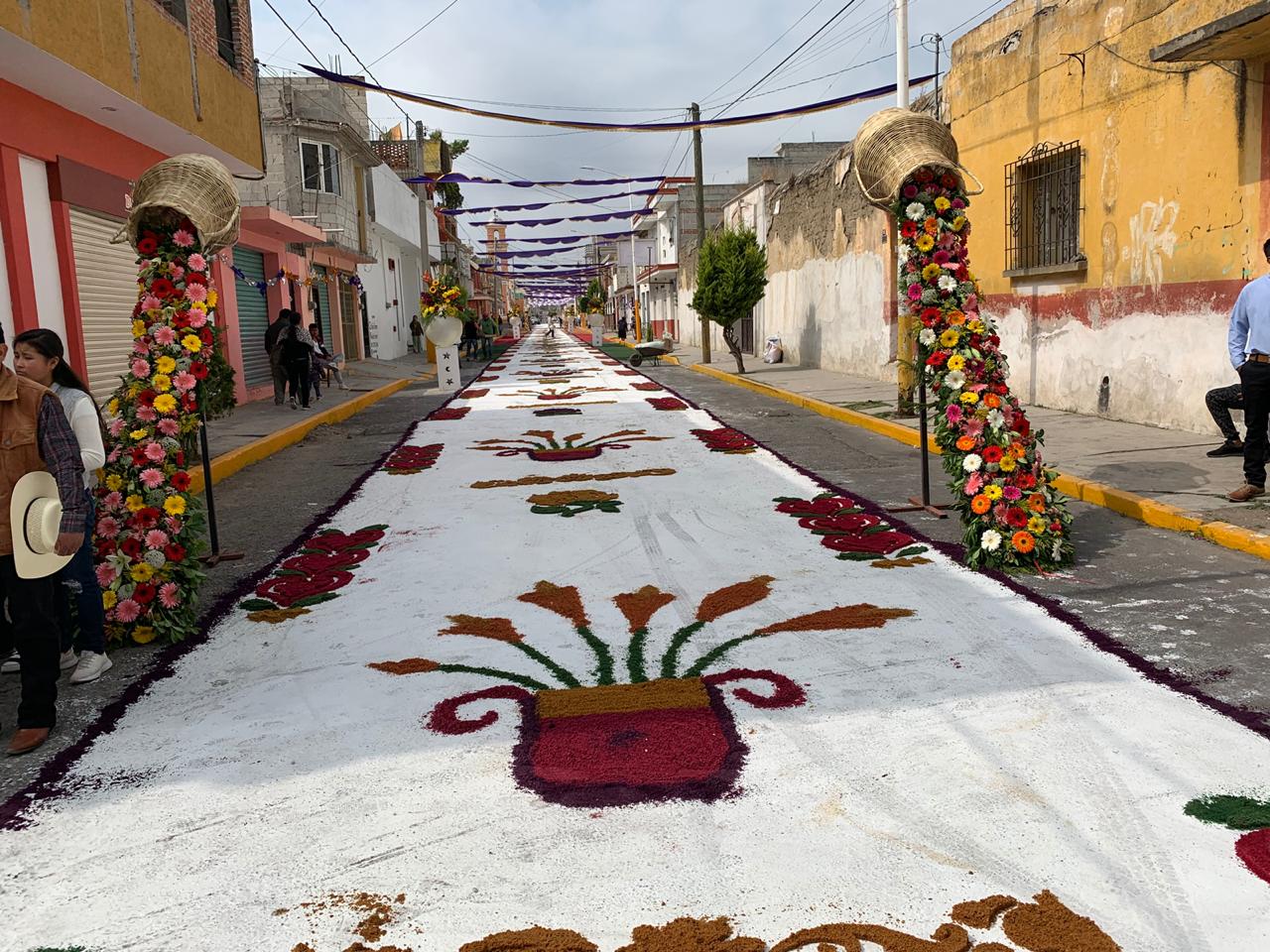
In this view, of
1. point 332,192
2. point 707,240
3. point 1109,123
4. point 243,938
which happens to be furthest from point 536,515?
point 332,192

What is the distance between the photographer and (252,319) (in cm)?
1928

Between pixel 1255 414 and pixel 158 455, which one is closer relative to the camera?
pixel 158 455

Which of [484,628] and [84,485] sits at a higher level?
[84,485]

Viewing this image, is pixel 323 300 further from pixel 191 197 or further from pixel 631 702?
pixel 631 702

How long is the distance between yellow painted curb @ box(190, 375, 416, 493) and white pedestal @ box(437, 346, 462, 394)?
2.15 meters

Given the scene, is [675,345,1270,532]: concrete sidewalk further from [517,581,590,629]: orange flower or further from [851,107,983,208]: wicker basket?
[517,581,590,629]: orange flower

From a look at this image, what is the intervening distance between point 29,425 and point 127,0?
8918 mm

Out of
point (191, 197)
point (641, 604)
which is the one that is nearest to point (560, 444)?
point (191, 197)

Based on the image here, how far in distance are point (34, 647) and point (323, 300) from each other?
25189 mm

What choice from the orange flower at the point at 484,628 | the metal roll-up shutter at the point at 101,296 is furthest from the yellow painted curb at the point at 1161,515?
the metal roll-up shutter at the point at 101,296

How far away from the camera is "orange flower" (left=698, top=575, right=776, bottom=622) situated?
4.81 metres

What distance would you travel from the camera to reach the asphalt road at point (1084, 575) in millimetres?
3889

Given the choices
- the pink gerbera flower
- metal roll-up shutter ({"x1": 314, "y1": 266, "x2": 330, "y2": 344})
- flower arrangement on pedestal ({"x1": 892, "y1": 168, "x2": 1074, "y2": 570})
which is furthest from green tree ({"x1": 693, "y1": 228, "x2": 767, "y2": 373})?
the pink gerbera flower

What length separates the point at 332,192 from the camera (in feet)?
91.8
